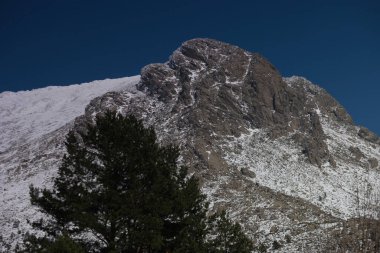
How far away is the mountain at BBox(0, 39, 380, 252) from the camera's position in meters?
84.5

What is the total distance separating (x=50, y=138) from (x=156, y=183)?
12673 centimetres

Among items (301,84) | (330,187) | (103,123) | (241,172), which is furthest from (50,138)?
(103,123)

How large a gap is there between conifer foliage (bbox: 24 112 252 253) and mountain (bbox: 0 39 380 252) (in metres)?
36.1

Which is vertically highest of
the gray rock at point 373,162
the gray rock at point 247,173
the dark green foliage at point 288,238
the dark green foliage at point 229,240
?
the gray rock at point 373,162

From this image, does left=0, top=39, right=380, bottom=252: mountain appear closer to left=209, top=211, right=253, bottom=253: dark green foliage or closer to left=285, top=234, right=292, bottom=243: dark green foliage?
left=285, top=234, right=292, bottom=243: dark green foliage

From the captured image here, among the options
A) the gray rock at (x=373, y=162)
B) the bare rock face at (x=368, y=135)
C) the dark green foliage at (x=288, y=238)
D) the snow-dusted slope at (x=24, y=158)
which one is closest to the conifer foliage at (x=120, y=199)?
the snow-dusted slope at (x=24, y=158)

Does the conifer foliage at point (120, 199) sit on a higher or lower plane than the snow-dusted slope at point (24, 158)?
lower

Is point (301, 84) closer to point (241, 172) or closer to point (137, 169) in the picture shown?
point (241, 172)

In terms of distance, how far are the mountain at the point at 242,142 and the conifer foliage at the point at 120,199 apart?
36124 millimetres

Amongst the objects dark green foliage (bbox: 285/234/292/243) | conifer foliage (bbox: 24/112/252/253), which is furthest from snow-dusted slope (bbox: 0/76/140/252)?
conifer foliage (bbox: 24/112/252/253)

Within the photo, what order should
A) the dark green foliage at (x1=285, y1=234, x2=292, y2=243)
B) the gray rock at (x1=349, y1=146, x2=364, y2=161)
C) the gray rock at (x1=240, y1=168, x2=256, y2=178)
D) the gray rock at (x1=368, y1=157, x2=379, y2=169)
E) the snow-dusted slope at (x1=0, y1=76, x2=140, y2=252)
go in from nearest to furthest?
the dark green foliage at (x1=285, y1=234, x2=292, y2=243) → the snow-dusted slope at (x1=0, y1=76, x2=140, y2=252) → the gray rock at (x1=240, y1=168, x2=256, y2=178) → the gray rock at (x1=368, y1=157, x2=379, y2=169) → the gray rock at (x1=349, y1=146, x2=364, y2=161)

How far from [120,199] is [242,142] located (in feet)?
338

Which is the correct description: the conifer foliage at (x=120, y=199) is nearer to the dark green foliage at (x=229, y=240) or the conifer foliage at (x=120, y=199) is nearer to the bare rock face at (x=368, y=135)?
the dark green foliage at (x=229, y=240)

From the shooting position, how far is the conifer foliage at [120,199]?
19.8 m
